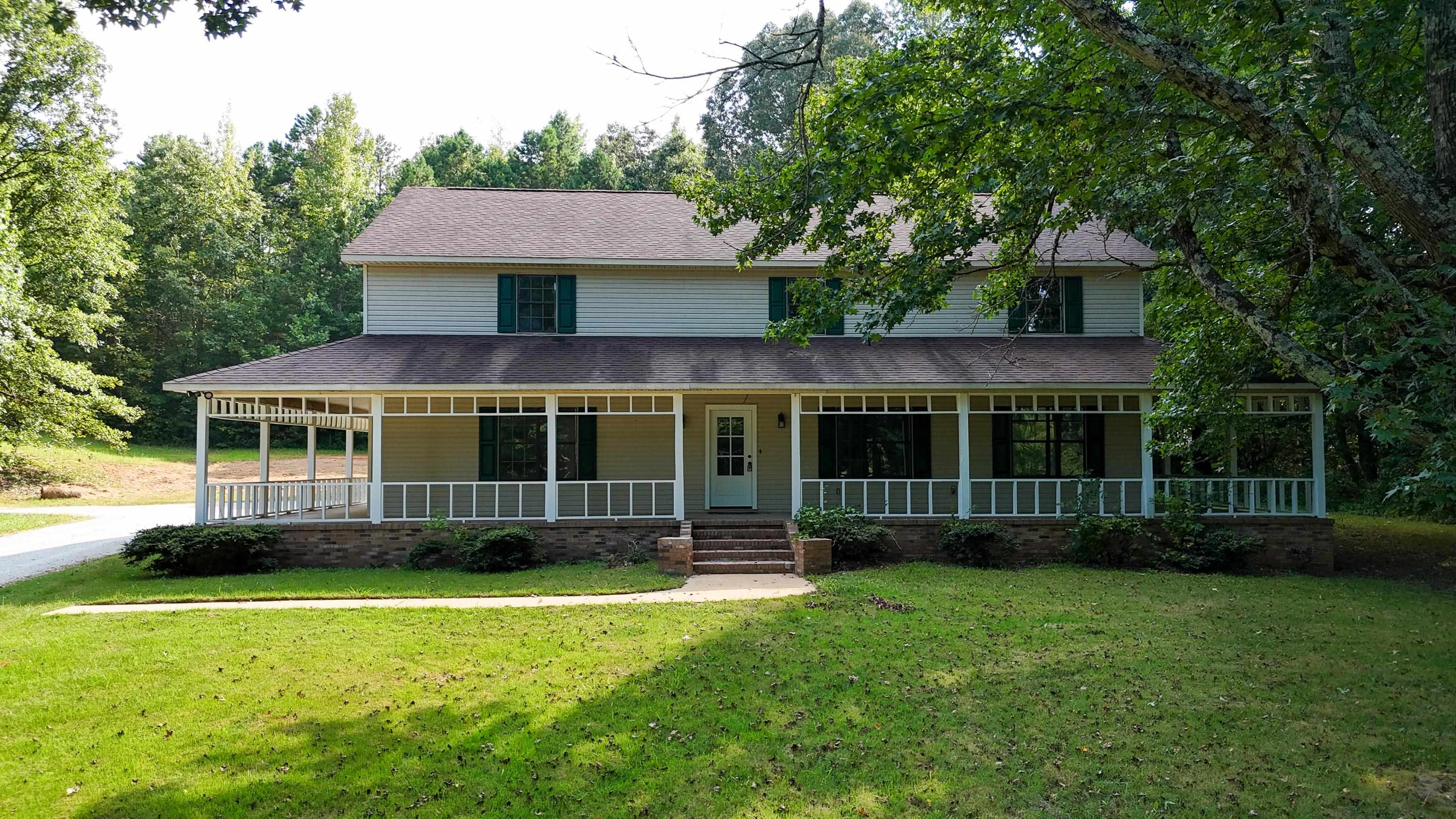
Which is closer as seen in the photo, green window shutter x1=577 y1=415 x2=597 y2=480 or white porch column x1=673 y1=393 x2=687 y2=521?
white porch column x1=673 y1=393 x2=687 y2=521

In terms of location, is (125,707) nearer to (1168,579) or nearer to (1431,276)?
(1431,276)

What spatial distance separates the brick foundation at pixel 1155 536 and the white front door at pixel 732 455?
324 centimetres

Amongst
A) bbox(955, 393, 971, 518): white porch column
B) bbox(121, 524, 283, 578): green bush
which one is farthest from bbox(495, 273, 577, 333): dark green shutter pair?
bbox(955, 393, 971, 518): white porch column

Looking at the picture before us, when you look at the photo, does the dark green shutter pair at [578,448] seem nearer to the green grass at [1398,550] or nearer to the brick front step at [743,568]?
the brick front step at [743,568]

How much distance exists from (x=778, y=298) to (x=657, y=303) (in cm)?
240

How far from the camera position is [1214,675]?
24.9ft

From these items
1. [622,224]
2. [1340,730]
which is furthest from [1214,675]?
[622,224]

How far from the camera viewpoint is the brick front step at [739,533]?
14250 millimetres

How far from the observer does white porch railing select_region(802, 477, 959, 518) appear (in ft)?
50.9

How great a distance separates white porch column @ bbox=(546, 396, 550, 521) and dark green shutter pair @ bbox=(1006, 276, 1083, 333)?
922 cm

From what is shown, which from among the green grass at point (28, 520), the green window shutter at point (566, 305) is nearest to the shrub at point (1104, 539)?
the green window shutter at point (566, 305)

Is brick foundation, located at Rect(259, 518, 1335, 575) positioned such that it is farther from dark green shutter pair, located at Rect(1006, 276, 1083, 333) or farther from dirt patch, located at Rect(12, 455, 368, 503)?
dirt patch, located at Rect(12, 455, 368, 503)

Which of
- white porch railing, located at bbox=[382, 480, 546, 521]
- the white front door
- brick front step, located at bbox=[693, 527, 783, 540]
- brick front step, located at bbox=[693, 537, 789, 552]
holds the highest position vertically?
the white front door

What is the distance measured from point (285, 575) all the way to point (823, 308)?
9155 millimetres
